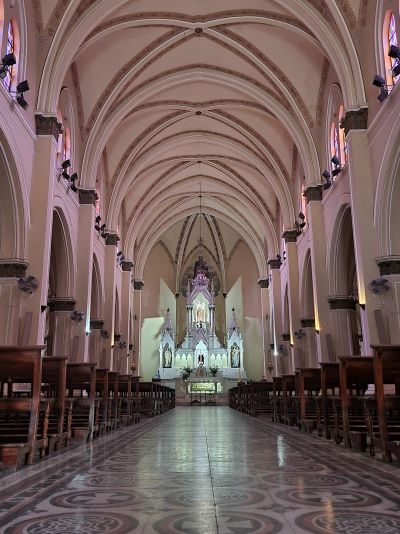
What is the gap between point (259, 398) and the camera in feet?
63.7

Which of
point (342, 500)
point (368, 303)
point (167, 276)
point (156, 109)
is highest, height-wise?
point (156, 109)

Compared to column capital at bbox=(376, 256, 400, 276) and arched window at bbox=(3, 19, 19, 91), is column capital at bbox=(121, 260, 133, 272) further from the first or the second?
column capital at bbox=(376, 256, 400, 276)

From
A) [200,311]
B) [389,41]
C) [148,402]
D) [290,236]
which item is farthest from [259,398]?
[200,311]

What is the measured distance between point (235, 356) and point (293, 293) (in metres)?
13.9

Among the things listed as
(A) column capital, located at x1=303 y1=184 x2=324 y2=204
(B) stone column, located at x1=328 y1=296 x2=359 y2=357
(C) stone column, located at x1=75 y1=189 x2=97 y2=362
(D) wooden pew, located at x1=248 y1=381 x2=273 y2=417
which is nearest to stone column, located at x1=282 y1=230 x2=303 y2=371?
(D) wooden pew, located at x1=248 y1=381 x2=273 y2=417

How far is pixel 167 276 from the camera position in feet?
129

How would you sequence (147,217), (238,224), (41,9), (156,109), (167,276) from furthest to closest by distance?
(167,276) < (238,224) < (147,217) < (156,109) < (41,9)

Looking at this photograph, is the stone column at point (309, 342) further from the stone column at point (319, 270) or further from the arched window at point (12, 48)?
the arched window at point (12, 48)

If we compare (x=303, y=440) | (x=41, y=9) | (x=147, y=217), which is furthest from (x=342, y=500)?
(x=147, y=217)

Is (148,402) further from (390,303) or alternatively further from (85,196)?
(390,303)

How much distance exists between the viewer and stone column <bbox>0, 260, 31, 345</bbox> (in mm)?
12156

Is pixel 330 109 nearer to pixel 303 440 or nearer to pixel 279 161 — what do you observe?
pixel 279 161

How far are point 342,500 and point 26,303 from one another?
34.4 feet

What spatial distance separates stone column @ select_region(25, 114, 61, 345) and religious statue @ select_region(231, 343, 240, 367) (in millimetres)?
23368
